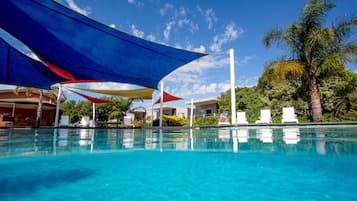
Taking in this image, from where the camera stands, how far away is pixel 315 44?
11547 mm

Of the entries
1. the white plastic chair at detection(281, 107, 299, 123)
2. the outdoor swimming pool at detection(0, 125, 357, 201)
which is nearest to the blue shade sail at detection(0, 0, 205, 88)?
the outdoor swimming pool at detection(0, 125, 357, 201)

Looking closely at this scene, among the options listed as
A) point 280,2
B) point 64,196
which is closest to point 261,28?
point 280,2

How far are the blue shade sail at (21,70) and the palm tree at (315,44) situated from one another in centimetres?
1123

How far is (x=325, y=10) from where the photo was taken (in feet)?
38.0

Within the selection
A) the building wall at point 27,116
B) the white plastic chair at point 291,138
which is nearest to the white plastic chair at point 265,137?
the white plastic chair at point 291,138

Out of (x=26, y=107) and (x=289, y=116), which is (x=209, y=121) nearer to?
(x=289, y=116)

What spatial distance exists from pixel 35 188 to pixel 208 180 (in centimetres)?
161

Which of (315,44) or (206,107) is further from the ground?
(315,44)

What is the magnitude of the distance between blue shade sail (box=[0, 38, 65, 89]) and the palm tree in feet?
36.9

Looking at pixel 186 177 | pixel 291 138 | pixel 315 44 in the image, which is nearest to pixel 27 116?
pixel 291 138

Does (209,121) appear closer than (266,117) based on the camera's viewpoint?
No

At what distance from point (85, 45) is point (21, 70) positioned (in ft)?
9.01

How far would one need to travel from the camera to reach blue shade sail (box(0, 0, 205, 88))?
3.26 m

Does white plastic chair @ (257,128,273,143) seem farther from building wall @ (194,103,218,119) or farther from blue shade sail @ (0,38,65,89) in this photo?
building wall @ (194,103,218,119)
